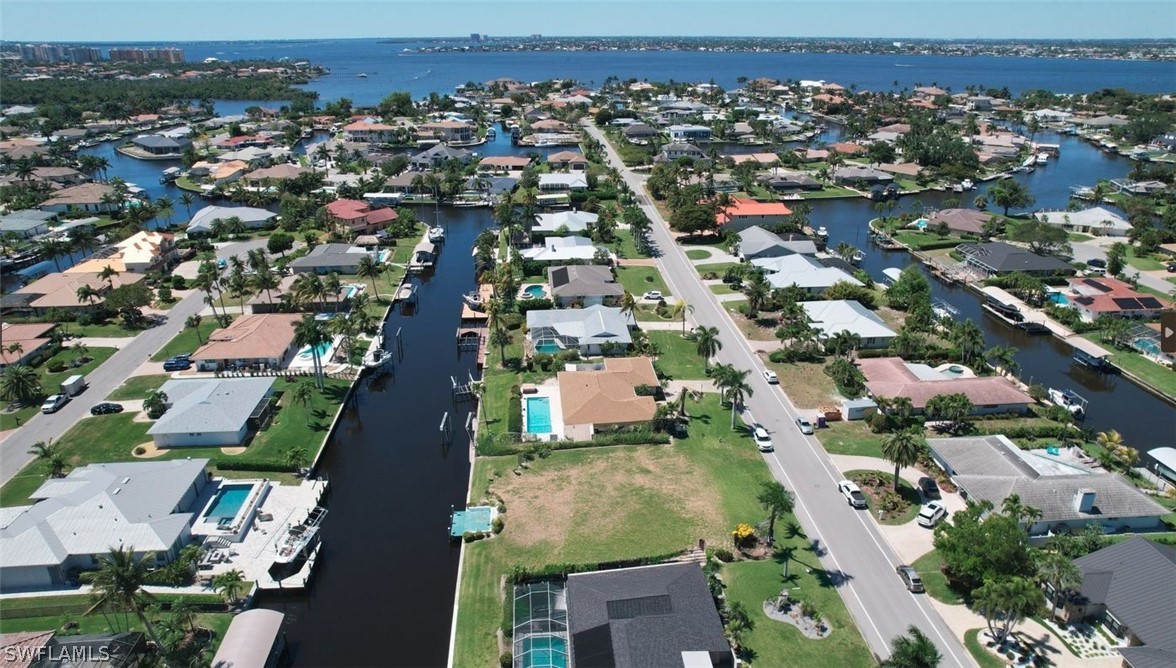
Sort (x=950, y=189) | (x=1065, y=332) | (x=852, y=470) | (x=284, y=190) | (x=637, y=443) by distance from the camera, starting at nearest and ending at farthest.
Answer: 1. (x=852, y=470)
2. (x=637, y=443)
3. (x=1065, y=332)
4. (x=284, y=190)
5. (x=950, y=189)

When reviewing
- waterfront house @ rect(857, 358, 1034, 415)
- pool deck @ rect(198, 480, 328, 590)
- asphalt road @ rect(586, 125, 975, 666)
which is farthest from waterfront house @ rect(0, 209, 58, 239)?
waterfront house @ rect(857, 358, 1034, 415)

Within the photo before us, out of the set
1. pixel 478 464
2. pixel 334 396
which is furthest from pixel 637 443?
pixel 334 396

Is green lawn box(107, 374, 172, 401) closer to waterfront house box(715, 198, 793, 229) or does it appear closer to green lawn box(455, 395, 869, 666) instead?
green lawn box(455, 395, 869, 666)

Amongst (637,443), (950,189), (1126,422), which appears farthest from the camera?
(950,189)

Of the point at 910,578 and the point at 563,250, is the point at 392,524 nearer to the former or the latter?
the point at 910,578

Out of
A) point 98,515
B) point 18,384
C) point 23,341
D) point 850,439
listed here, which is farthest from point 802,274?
point 23,341

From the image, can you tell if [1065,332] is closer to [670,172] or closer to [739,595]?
[739,595]
